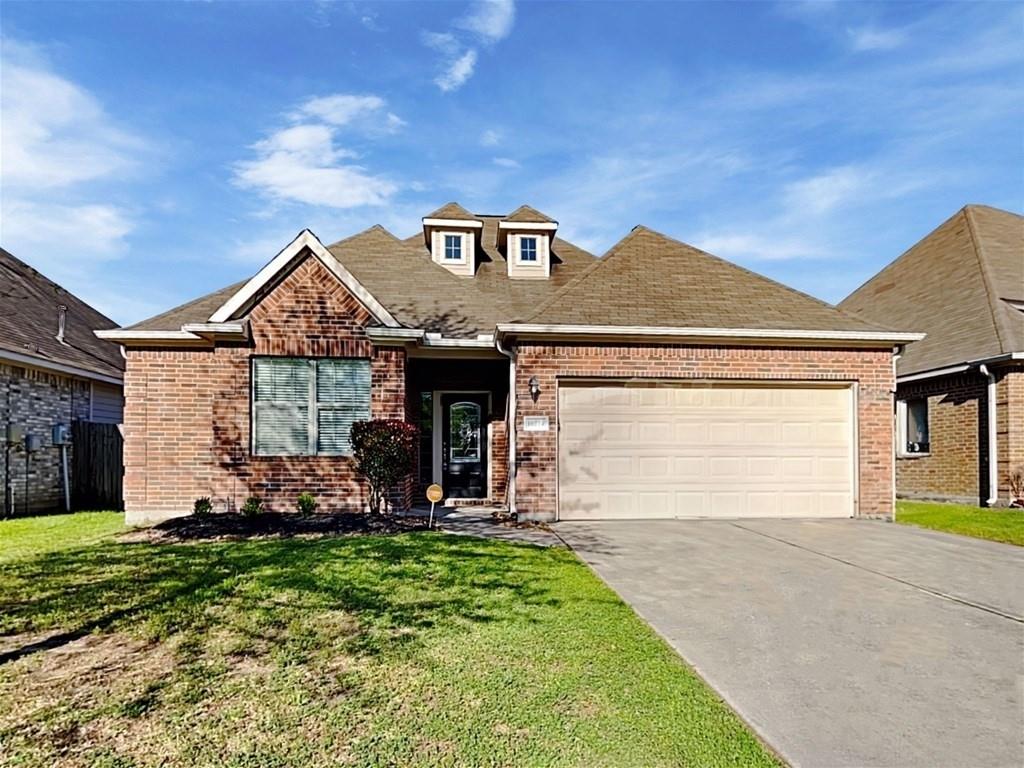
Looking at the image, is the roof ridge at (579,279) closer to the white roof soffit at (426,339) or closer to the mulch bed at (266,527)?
the white roof soffit at (426,339)

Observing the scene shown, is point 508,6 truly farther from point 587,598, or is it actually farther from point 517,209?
point 587,598

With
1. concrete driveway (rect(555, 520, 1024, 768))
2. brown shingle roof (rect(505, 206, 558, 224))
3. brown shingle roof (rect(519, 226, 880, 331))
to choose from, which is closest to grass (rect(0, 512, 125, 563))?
concrete driveway (rect(555, 520, 1024, 768))

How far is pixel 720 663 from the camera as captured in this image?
4.20m

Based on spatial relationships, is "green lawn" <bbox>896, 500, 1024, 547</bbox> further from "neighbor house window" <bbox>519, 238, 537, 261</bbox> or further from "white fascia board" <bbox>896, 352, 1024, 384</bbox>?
"neighbor house window" <bbox>519, 238, 537, 261</bbox>

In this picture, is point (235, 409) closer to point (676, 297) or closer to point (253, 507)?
point (253, 507)

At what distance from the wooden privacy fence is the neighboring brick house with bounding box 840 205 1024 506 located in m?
18.9

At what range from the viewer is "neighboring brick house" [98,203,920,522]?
33.7 feet

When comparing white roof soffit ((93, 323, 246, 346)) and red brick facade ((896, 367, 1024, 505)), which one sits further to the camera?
red brick facade ((896, 367, 1024, 505))

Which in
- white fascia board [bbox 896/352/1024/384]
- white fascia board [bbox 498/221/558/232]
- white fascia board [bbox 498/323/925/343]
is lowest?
white fascia board [bbox 896/352/1024/384]

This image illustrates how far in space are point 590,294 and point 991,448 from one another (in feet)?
30.7

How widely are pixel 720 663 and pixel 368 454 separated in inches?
265

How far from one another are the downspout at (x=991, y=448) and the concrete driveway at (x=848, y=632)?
5.10 meters

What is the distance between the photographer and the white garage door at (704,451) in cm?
1070

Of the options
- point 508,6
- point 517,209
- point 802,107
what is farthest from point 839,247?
point 508,6
